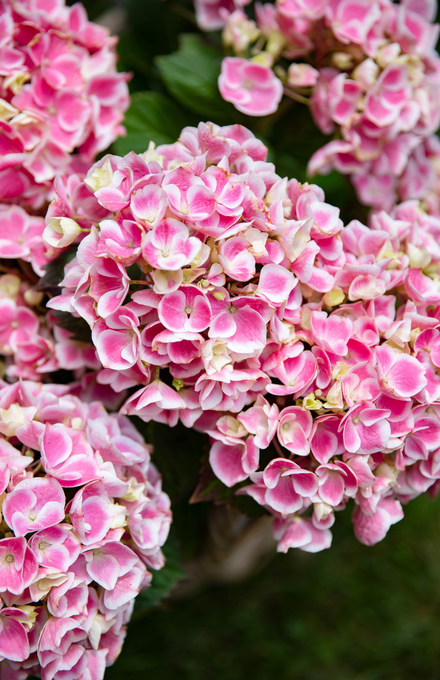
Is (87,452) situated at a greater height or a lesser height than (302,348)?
lesser

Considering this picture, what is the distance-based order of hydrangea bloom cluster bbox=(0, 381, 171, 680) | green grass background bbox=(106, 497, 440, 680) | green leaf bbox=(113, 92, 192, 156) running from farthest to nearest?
green grass background bbox=(106, 497, 440, 680) < green leaf bbox=(113, 92, 192, 156) < hydrangea bloom cluster bbox=(0, 381, 171, 680)

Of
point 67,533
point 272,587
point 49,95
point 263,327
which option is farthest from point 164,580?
point 272,587

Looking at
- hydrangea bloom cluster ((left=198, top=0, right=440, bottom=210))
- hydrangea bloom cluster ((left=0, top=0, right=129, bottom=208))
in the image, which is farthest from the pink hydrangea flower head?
hydrangea bloom cluster ((left=0, top=0, right=129, bottom=208))

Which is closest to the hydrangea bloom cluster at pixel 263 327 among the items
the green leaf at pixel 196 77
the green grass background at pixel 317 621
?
the green leaf at pixel 196 77

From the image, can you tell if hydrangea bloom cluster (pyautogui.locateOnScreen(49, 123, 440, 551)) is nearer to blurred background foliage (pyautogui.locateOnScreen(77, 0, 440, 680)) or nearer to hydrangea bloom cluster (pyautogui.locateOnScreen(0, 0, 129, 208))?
hydrangea bloom cluster (pyautogui.locateOnScreen(0, 0, 129, 208))

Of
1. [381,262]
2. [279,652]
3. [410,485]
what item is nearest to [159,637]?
[279,652]

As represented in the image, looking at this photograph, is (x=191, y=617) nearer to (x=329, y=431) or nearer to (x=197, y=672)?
(x=197, y=672)

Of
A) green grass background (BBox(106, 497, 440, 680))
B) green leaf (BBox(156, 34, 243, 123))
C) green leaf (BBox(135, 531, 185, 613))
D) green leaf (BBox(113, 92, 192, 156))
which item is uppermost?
green leaf (BBox(156, 34, 243, 123))
